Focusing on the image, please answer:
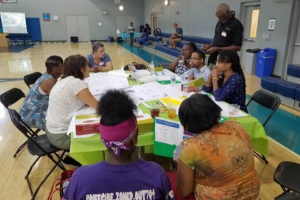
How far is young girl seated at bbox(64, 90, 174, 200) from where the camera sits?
95 centimetres

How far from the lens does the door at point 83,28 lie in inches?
707

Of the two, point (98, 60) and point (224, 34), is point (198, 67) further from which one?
point (98, 60)

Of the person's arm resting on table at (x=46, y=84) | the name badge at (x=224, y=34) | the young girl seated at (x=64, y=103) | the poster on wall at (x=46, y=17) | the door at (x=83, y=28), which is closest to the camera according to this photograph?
the young girl seated at (x=64, y=103)

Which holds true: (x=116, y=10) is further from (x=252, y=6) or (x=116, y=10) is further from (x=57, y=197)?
(x=57, y=197)

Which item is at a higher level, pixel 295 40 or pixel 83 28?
pixel 83 28

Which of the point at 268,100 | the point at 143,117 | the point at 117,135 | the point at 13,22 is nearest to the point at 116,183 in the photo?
the point at 117,135

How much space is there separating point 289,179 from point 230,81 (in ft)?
3.52

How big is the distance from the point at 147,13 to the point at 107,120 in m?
18.9

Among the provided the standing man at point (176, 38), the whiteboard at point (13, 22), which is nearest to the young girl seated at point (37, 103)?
the standing man at point (176, 38)

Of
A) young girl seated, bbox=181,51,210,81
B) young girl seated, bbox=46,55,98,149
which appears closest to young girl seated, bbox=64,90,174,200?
young girl seated, bbox=46,55,98,149

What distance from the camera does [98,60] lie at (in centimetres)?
410

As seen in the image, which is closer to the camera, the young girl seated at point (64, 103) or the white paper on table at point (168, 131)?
the white paper on table at point (168, 131)

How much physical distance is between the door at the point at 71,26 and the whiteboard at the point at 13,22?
2948 millimetres

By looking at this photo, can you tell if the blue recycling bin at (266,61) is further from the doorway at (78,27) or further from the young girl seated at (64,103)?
the doorway at (78,27)
